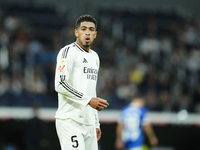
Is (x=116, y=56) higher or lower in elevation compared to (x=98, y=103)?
higher

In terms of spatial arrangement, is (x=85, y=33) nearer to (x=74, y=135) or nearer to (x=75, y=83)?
(x=75, y=83)

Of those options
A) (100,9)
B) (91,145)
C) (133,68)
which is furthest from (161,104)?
(91,145)

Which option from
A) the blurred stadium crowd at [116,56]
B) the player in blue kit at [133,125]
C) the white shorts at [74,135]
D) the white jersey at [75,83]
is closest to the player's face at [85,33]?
the white jersey at [75,83]

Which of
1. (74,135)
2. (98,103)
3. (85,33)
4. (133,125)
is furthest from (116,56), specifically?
(98,103)

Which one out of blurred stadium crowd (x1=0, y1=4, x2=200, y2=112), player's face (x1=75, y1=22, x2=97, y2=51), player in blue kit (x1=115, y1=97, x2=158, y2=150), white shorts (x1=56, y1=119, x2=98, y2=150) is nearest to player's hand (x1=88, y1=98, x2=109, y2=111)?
white shorts (x1=56, y1=119, x2=98, y2=150)

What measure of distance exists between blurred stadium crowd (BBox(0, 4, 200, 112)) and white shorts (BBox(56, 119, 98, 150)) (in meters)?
7.03

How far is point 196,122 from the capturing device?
41.9ft

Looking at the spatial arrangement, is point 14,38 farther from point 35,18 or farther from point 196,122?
point 196,122

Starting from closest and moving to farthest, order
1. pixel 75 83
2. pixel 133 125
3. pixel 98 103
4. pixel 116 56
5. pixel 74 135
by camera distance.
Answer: pixel 98 103, pixel 74 135, pixel 75 83, pixel 133 125, pixel 116 56

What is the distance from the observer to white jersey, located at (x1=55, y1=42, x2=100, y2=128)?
4824mm

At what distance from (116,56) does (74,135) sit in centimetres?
1027

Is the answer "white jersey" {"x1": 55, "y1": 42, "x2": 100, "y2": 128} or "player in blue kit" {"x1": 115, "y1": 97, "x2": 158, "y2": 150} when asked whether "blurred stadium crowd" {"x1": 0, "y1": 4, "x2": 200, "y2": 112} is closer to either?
"player in blue kit" {"x1": 115, "y1": 97, "x2": 158, "y2": 150}

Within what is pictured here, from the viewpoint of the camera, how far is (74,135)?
490cm

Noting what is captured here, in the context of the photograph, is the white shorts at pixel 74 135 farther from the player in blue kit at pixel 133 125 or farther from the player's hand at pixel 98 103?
the player in blue kit at pixel 133 125
